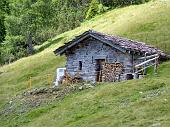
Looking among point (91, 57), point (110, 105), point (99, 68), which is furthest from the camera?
point (91, 57)

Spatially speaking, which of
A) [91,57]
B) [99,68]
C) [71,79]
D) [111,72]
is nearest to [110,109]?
[111,72]

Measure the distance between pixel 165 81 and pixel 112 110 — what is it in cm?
700

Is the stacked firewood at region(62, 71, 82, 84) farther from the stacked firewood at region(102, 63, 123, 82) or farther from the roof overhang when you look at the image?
the stacked firewood at region(102, 63, 123, 82)

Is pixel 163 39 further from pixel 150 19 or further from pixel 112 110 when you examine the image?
pixel 112 110

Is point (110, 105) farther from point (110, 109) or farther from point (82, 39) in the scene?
point (82, 39)

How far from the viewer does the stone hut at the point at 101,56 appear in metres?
43.4

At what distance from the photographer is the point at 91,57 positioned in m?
45.8

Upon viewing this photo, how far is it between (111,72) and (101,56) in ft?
7.23

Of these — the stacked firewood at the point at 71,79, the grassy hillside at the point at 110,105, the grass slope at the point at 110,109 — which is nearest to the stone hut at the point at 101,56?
the stacked firewood at the point at 71,79

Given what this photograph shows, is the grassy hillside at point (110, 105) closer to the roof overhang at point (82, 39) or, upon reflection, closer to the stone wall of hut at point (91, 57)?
the stone wall of hut at point (91, 57)

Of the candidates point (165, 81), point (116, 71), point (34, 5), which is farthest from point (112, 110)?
point (34, 5)

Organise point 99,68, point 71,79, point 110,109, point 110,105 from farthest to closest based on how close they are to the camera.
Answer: point 99,68, point 71,79, point 110,105, point 110,109

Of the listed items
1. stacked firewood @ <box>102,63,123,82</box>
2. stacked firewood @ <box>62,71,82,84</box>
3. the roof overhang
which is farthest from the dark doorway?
the roof overhang

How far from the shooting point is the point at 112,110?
96.2 ft
